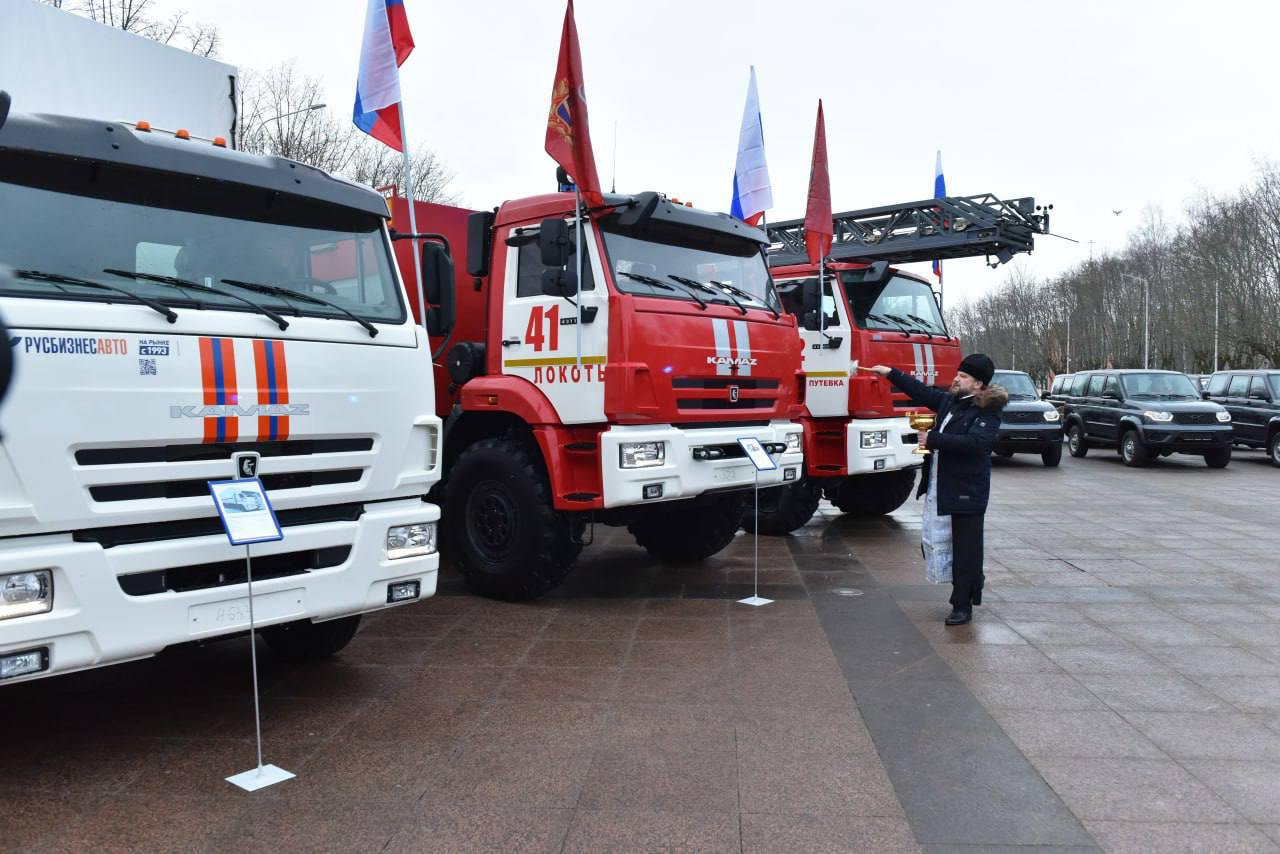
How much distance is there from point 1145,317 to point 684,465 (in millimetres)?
62217

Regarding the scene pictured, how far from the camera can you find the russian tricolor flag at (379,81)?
7.90 meters

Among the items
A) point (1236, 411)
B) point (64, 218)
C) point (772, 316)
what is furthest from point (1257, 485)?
point (64, 218)

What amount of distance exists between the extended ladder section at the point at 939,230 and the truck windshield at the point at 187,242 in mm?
8450

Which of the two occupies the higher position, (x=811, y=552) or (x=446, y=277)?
(x=446, y=277)

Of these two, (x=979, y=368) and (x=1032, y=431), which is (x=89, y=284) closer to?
(x=979, y=368)

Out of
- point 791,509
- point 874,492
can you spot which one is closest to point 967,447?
point 791,509

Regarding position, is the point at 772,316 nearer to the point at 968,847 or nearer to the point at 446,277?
the point at 446,277

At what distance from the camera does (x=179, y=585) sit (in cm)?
384

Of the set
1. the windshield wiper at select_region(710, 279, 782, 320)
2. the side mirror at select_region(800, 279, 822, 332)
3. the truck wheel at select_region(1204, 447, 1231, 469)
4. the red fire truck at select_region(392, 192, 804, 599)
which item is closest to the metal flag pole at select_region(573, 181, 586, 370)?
the red fire truck at select_region(392, 192, 804, 599)

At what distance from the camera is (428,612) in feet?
22.0

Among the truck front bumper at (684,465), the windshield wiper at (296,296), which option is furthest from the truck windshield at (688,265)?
the windshield wiper at (296,296)

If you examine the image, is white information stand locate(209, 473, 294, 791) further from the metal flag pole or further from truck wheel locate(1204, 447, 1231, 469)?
truck wheel locate(1204, 447, 1231, 469)

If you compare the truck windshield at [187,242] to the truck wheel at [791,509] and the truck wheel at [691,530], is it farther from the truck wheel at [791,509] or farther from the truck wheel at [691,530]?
the truck wheel at [791,509]

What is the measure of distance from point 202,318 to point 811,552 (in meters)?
6.65
